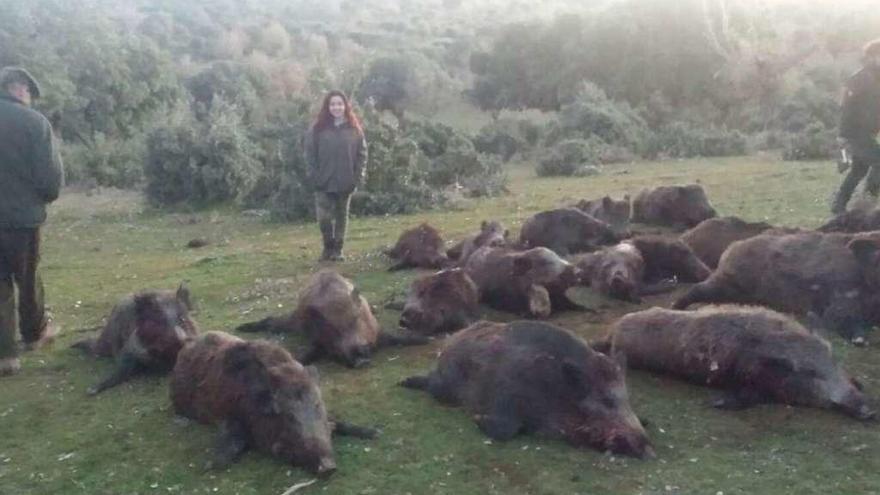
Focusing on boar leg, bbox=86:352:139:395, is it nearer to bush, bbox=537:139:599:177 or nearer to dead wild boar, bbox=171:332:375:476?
dead wild boar, bbox=171:332:375:476

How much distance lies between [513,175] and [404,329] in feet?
57.4

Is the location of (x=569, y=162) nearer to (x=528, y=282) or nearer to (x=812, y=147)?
(x=812, y=147)

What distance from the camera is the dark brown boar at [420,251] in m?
13.3

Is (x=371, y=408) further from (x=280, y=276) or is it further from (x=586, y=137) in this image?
(x=586, y=137)

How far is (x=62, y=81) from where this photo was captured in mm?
33781

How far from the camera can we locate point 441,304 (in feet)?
32.9

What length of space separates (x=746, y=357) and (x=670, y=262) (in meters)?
4.10

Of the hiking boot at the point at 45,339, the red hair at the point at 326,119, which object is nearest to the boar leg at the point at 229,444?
the hiking boot at the point at 45,339

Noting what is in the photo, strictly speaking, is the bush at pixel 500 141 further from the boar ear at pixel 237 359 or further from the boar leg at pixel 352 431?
the boar leg at pixel 352 431

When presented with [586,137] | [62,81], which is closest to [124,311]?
[586,137]

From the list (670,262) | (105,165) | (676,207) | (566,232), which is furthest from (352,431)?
(105,165)

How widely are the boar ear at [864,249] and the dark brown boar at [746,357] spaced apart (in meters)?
1.61

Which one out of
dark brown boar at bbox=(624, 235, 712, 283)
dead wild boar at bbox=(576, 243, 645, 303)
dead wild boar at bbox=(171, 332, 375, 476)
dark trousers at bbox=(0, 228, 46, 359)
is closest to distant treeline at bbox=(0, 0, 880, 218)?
dead wild boar at bbox=(576, 243, 645, 303)

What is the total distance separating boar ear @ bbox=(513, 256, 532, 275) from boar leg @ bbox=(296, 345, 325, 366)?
244cm
